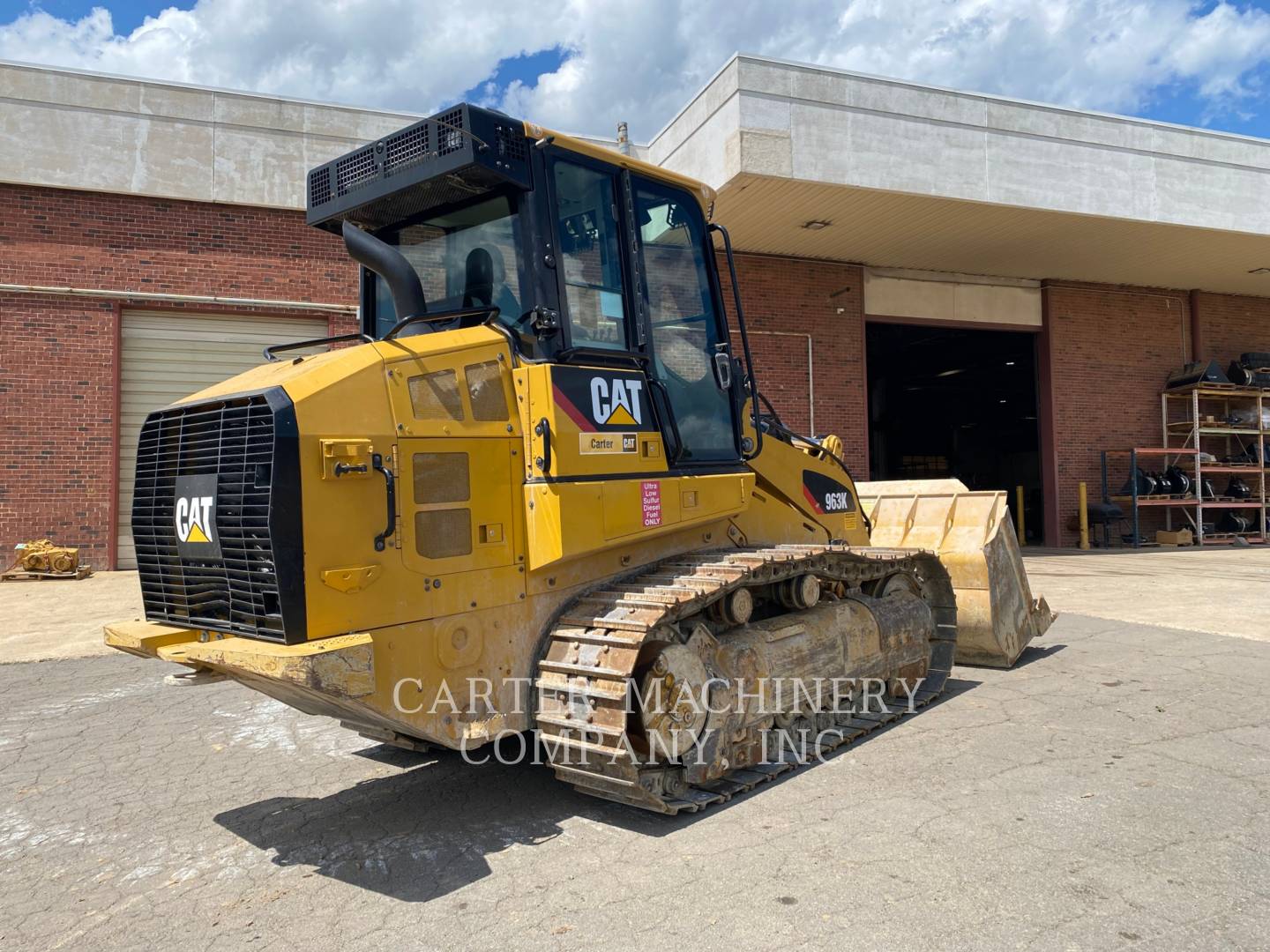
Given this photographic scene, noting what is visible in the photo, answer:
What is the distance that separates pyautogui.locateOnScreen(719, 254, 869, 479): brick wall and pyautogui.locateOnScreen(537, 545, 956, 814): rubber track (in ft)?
39.1

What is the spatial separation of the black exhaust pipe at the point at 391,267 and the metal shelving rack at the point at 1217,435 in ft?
63.3

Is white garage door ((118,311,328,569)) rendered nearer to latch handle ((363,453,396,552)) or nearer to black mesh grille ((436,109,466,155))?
black mesh grille ((436,109,466,155))

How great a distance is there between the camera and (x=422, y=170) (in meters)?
4.26

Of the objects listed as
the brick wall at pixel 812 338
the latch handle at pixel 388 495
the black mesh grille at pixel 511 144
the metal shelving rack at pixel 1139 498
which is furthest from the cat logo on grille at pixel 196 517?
the metal shelving rack at pixel 1139 498

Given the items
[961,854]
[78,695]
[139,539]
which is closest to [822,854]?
[961,854]

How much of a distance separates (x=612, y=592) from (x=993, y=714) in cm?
293

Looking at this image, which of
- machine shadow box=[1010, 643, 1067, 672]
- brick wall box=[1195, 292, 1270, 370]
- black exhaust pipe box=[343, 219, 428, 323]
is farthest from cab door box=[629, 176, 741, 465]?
brick wall box=[1195, 292, 1270, 370]

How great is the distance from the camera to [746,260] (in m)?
16.4

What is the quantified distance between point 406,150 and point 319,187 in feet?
2.62

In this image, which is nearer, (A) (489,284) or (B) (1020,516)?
(A) (489,284)

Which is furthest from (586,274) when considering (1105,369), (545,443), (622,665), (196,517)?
(1105,369)

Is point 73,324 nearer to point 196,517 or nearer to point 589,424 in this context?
point 196,517

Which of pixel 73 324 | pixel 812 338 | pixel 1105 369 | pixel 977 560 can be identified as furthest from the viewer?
pixel 1105 369

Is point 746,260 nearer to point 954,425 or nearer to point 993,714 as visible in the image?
point 993,714
